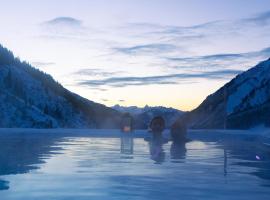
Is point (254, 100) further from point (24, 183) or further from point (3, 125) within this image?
point (24, 183)

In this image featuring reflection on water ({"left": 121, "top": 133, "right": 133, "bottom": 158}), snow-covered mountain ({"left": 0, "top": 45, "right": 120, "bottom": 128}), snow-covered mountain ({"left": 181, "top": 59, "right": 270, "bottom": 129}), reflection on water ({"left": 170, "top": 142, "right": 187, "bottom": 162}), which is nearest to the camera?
reflection on water ({"left": 170, "top": 142, "right": 187, "bottom": 162})

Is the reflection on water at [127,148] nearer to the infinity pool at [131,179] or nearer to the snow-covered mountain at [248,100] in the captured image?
the infinity pool at [131,179]

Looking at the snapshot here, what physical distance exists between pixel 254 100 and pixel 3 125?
8029cm

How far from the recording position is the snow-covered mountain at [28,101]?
151 m

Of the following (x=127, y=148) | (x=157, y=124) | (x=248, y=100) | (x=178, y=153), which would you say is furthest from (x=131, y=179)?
(x=248, y=100)

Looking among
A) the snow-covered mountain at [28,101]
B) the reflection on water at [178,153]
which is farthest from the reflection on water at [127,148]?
the snow-covered mountain at [28,101]

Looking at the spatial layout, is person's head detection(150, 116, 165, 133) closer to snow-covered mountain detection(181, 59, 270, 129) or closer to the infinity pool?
the infinity pool

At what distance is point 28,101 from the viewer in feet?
546

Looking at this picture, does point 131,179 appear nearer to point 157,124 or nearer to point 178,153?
point 178,153

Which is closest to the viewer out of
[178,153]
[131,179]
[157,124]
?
[131,179]

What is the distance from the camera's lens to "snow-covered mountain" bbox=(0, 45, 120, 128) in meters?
151

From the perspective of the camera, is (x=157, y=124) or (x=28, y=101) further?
(x=28, y=101)

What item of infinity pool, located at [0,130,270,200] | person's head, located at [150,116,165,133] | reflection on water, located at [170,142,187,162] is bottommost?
infinity pool, located at [0,130,270,200]

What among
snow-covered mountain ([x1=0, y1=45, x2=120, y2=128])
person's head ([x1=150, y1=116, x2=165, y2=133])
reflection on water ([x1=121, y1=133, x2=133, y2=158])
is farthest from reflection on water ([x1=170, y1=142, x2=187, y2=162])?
snow-covered mountain ([x1=0, y1=45, x2=120, y2=128])
